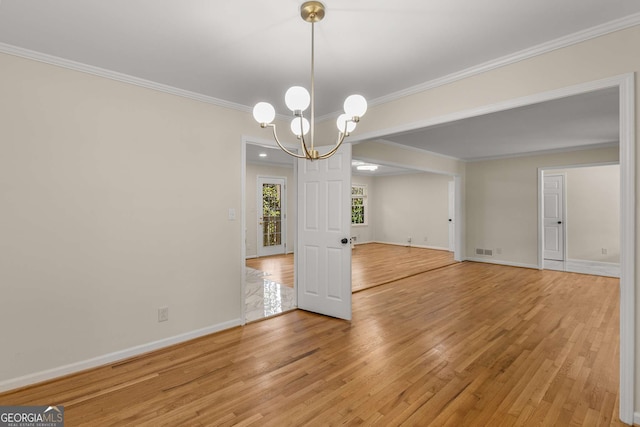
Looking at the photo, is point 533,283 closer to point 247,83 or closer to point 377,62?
point 377,62

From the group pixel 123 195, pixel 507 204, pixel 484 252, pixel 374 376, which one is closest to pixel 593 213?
pixel 507 204

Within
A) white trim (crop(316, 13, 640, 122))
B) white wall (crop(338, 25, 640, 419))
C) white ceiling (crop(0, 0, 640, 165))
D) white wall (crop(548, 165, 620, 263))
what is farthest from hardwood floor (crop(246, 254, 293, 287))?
white wall (crop(548, 165, 620, 263))

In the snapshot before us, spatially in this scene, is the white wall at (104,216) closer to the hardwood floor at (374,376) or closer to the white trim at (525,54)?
the hardwood floor at (374,376)

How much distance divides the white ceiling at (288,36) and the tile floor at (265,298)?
271 centimetres

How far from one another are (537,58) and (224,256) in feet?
11.4

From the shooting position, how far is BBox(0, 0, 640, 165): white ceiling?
6.28 feet

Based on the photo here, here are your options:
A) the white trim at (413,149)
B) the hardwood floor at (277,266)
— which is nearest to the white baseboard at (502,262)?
the white trim at (413,149)

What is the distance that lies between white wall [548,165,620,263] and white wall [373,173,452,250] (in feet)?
9.78

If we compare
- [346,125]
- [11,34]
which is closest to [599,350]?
[346,125]

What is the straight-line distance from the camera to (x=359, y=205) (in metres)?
11.2

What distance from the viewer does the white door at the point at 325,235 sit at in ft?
12.4

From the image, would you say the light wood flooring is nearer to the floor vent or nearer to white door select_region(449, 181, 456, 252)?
white door select_region(449, 181, 456, 252)

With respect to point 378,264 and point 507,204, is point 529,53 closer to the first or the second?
Result: point 378,264

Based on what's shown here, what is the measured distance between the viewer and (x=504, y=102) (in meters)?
2.59
